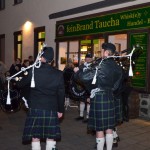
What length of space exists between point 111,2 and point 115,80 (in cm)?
549

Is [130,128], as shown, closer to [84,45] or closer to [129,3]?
[129,3]

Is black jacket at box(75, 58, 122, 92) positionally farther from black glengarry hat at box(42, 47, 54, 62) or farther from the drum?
the drum

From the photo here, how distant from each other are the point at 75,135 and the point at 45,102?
251cm

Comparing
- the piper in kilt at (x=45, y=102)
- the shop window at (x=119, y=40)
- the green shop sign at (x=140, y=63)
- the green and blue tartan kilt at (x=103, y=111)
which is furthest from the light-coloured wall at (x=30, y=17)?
the piper in kilt at (x=45, y=102)

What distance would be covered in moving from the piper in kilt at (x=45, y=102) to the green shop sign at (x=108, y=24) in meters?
5.16

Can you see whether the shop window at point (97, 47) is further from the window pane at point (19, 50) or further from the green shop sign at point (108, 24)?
the window pane at point (19, 50)

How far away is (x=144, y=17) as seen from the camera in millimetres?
8500

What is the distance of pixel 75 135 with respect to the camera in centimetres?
634

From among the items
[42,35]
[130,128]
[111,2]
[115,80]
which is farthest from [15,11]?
[115,80]

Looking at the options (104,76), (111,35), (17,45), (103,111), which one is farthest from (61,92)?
(17,45)

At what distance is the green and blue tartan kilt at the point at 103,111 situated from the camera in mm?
4609

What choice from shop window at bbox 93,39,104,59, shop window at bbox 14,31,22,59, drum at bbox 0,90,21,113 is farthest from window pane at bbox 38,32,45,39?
drum at bbox 0,90,21,113

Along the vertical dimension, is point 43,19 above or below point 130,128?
above

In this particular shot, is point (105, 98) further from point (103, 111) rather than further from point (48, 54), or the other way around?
point (48, 54)
